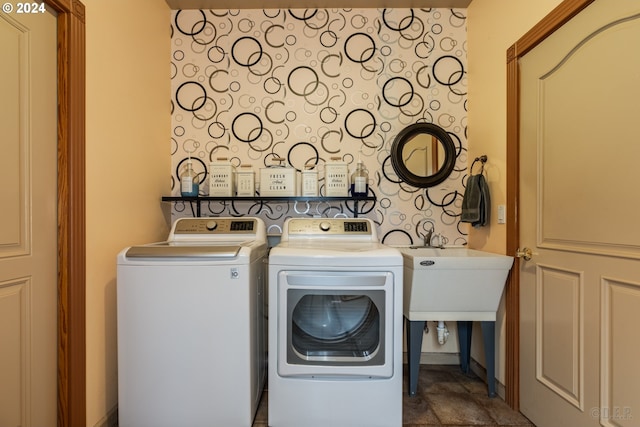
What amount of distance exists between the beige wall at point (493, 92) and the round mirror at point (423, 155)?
0.60 feet

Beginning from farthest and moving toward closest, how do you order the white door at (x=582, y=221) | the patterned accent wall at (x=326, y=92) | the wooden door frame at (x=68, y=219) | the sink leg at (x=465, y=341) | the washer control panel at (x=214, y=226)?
the patterned accent wall at (x=326, y=92), the sink leg at (x=465, y=341), the washer control panel at (x=214, y=226), the wooden door frame at (x=68, y=219), the white door at (x=582, y=221)

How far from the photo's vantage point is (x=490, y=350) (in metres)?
1.86

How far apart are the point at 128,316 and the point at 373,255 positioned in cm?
121

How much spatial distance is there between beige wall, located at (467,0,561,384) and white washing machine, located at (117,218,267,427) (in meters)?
1.56

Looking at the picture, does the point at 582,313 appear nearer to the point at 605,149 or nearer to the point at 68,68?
the point at 605,149

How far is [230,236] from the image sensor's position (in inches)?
77.4

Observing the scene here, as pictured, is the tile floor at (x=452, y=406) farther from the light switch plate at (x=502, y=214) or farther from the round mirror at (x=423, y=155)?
the round mirror at (x=423, y=155)

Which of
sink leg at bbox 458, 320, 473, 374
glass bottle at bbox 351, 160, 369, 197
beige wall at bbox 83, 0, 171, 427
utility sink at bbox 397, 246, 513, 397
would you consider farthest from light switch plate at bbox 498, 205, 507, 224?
beige wall at bbox 83, 0, 171, 427

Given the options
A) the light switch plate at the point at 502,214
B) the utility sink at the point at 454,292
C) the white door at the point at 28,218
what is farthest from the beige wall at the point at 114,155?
the light switch plate at the point at 502,214

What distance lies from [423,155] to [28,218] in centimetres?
229

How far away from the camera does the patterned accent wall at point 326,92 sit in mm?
2350

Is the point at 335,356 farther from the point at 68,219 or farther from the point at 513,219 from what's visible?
the point at 68,219

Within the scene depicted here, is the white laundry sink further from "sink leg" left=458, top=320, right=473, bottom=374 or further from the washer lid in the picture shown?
the washer lid

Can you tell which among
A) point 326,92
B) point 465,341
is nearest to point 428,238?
point 465,341
